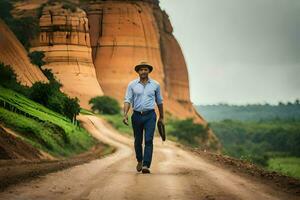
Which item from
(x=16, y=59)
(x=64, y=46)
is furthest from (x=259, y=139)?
(x=16, y=59)

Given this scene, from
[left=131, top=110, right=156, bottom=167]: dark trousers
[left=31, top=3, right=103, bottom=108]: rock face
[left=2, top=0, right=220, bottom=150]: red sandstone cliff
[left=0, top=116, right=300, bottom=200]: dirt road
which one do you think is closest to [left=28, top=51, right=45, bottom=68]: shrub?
[left=31, top=3, right=103, bottom=108]: rock face

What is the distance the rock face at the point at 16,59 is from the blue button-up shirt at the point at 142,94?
42.5 metres

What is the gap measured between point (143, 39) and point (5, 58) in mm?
39356

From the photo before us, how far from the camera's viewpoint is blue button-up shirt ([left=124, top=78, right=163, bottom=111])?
12594 millimetres

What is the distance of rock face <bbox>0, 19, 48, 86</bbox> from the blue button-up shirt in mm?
42486

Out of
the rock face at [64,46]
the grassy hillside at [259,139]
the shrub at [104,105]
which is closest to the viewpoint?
the shrub at [104,105]

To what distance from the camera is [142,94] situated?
12.6 metres

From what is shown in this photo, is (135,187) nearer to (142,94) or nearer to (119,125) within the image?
(142,94)

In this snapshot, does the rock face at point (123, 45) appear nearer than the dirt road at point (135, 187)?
No

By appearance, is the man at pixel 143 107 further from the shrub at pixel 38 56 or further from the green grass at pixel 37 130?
the shrub at pixel 38 56

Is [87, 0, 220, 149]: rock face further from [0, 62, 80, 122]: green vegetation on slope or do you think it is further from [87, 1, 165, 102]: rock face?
[0, 62, 80, 122]: green vegetation on slope

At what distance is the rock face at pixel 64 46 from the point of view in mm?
79625

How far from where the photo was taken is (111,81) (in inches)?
3438

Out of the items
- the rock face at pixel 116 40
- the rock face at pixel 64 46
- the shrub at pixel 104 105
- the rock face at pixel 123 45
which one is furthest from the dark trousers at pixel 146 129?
the rock face at pixel 116 40
